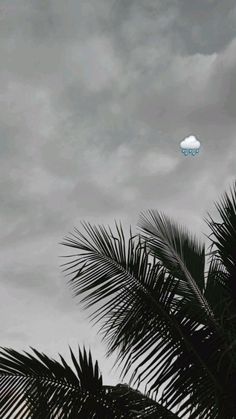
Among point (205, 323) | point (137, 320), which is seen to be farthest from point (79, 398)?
point (205, 323)

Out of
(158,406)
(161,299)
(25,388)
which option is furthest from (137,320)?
(25,388)

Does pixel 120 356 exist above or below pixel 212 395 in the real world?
above

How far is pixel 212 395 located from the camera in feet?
21.1

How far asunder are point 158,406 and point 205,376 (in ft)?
1.87

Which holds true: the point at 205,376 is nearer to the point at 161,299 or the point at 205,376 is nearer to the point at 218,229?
the point at 161,299

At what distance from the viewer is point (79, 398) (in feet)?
22.4

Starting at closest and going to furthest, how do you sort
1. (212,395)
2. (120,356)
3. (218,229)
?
1. (212,395)
2. (120,356)
3. (218,229)

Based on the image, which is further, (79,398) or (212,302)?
(212,302)

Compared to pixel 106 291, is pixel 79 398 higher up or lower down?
lower down

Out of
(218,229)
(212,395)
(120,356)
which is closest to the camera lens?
Result: (212,395)

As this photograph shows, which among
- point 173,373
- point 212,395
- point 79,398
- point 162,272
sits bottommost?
point 212,395

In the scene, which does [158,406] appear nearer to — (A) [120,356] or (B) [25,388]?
(A) [120,356]

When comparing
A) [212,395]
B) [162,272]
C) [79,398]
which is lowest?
[212,395]

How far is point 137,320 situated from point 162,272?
1.99 feet
